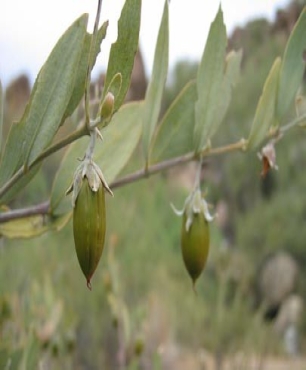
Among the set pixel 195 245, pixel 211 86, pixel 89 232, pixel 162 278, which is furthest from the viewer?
pixel 162 278

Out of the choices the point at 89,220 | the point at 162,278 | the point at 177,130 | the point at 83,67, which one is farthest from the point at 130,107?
the point at 162,278

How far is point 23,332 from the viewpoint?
5.16ft

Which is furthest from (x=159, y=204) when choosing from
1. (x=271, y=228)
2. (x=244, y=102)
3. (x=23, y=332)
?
(x=23, y=332)

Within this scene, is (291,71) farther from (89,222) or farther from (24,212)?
(89,222)

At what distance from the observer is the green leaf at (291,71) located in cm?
97

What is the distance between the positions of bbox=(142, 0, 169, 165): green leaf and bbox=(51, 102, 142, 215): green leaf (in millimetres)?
20

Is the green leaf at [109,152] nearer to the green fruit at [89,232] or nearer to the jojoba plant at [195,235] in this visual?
the jojoba plant at [195,235]

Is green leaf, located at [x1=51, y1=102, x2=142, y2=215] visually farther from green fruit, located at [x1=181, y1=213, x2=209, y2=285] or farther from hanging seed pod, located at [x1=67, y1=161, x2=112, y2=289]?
hanging seed pod, located at [x1=67, y1=161, x2=112, y2=289]

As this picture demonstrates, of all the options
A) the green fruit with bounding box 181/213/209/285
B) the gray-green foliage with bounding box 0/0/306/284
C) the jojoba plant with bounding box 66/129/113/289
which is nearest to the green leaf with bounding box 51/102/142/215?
the gray-green foliage with bounding box 0/0/306/284

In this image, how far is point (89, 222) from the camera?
651mm

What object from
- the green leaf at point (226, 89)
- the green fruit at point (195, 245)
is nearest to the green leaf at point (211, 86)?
the green leaf at point (226, 89)

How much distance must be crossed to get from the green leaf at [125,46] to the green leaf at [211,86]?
19 centimetres

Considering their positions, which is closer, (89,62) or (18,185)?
(89,62)

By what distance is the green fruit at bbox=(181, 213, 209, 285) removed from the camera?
845mm
